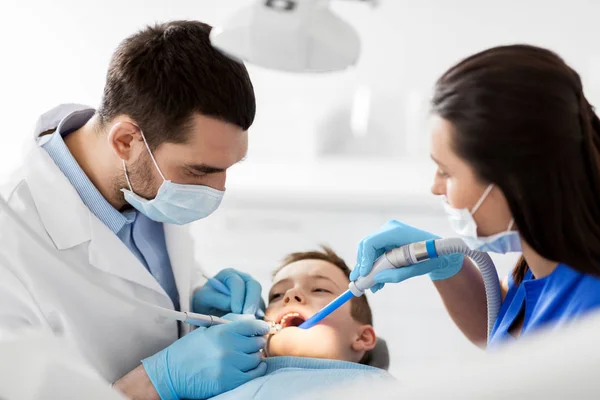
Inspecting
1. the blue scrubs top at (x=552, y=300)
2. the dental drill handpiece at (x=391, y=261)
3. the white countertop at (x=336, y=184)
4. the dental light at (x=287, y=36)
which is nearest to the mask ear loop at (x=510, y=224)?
the blue scrubs top at (x=552, y=300)

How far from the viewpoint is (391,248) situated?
6.04ft

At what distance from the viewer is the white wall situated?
3551 mm

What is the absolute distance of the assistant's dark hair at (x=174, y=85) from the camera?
1751 millimetres

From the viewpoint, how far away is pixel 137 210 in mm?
1971

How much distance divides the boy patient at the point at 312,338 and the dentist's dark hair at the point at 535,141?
0.61m

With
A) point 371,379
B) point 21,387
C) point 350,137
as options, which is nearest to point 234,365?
point 371,379

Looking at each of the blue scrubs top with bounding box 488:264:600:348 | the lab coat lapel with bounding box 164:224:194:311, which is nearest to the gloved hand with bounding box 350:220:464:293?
the blue scrubs top with bounding box 488:264:600:348

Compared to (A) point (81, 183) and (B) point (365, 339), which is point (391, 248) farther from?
(A) point (81, 183)

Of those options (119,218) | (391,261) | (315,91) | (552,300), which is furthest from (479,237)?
(315,91)

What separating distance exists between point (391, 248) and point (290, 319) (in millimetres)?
393

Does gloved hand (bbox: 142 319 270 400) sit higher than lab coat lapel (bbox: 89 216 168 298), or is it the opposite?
lab coat lapel (bbox: 89 216 168 298)

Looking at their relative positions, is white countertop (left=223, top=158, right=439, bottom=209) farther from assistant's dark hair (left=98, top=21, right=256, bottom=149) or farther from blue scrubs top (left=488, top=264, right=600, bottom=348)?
blue scrubs top (left=488, top=264, right=600, bottom=348)

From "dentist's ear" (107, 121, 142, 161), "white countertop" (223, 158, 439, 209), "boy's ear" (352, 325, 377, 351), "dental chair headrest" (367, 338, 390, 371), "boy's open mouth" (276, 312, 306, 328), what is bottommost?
"white countertop" (223, 158, 439, 209)

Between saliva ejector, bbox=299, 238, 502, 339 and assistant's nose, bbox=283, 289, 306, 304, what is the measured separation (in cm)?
31
